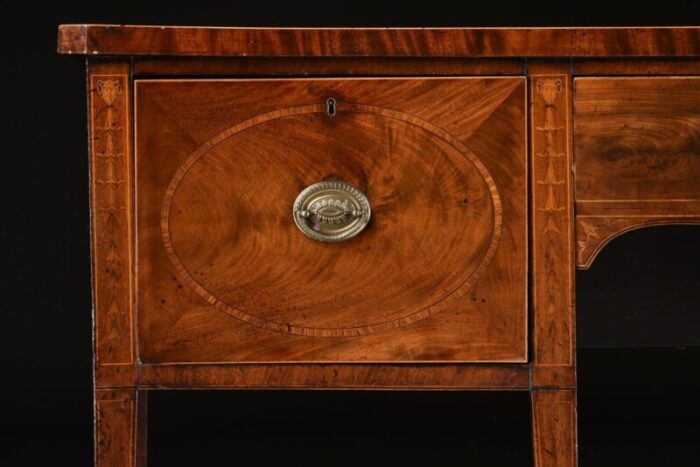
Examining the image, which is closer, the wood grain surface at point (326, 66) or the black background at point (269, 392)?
the wood grain surface at point (326, 66)

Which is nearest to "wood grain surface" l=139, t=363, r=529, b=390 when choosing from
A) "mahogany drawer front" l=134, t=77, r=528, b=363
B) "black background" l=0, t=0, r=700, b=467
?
"mahogany drawer front" l=134, t=77, r=528, b=363

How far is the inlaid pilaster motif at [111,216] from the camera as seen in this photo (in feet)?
6.97

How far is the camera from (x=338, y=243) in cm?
214

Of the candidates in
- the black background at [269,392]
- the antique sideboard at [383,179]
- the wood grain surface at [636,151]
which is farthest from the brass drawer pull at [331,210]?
the black background at [269,392]

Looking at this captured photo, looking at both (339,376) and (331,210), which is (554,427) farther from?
(331,210)

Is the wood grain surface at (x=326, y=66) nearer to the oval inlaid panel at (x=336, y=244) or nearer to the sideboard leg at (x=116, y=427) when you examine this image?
the oval inlaid panel at (x=336, y=244)

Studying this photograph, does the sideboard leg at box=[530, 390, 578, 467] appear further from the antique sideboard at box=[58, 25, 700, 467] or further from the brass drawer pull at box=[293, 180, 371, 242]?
the brass drawer pull at box=[293, 180, 371, 242]

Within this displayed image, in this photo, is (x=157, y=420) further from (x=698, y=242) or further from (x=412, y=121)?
(x=698, y=242)

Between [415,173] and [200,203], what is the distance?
1.07 feet

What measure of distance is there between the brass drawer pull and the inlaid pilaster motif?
0.27m

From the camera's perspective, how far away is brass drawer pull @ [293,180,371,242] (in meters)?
Answer: 2.11

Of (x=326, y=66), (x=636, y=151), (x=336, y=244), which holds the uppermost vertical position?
(x=326, y=66)

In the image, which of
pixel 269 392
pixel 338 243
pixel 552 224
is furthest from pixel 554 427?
pixel 269 392

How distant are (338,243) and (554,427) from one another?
434 mm
